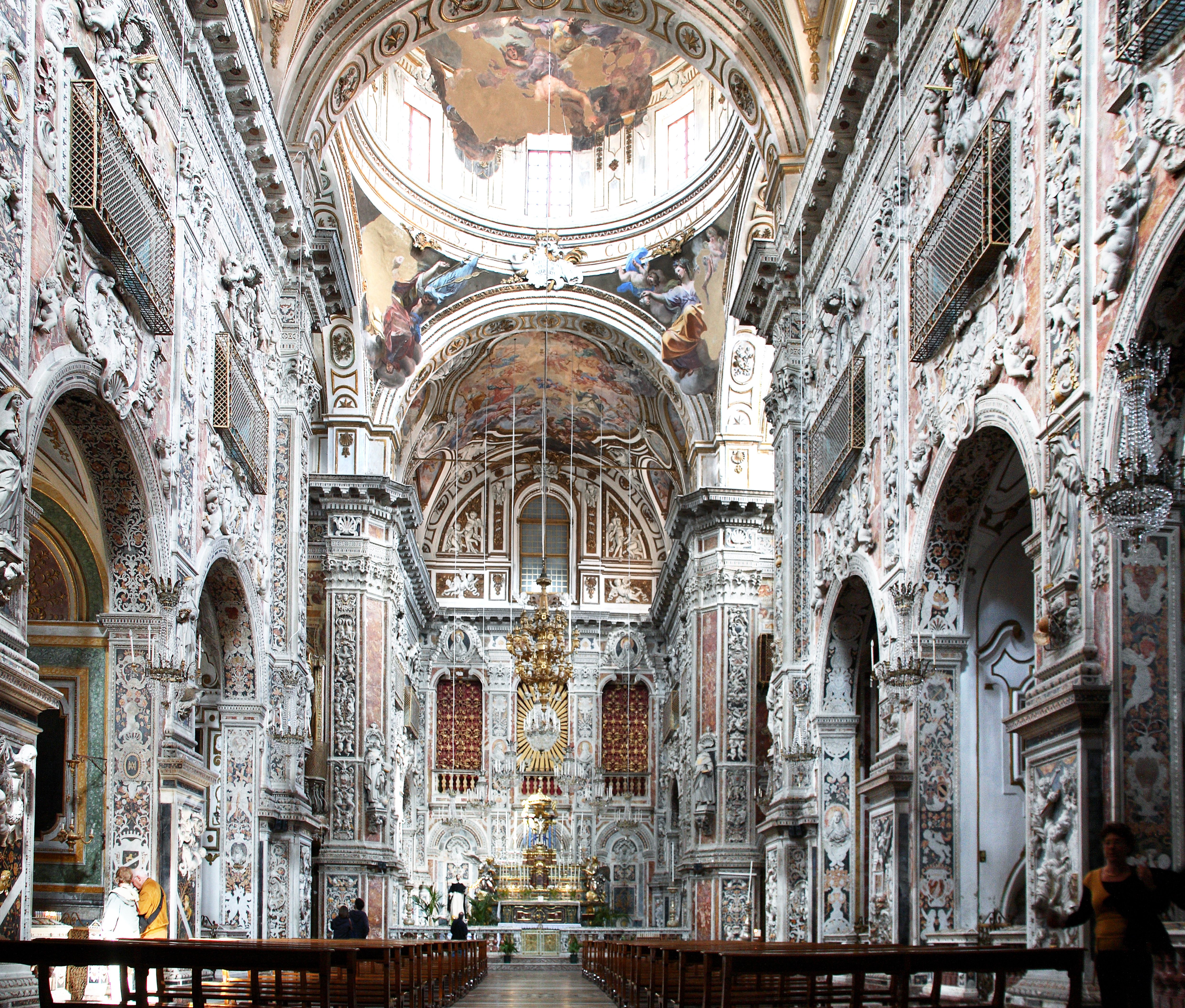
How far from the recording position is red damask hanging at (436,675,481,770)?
38.1 metres

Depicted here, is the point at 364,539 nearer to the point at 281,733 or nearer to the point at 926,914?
the point at 281,733

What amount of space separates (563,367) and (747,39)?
1495cm

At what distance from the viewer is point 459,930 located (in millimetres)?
25344

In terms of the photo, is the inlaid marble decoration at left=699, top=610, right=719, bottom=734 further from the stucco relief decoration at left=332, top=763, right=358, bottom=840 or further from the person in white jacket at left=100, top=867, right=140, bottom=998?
the person in white jacket at left=100, top=867, right=140, bottom=998

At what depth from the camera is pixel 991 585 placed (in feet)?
43.3

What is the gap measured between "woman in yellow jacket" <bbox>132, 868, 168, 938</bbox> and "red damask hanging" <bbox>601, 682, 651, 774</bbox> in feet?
88.6

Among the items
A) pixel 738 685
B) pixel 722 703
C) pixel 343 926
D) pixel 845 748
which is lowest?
pixel 343 926

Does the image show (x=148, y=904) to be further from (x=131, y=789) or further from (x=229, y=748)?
(x=229, y=748)

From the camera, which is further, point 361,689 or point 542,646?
point 542,646

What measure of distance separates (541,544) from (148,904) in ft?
94.3

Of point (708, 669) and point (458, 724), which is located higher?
point (708, 669)

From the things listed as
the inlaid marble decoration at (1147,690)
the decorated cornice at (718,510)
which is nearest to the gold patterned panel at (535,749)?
the decorated cornice at (718,510)

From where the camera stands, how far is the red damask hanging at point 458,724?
38125 millimetres

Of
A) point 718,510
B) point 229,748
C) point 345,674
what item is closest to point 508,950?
point 345,674
